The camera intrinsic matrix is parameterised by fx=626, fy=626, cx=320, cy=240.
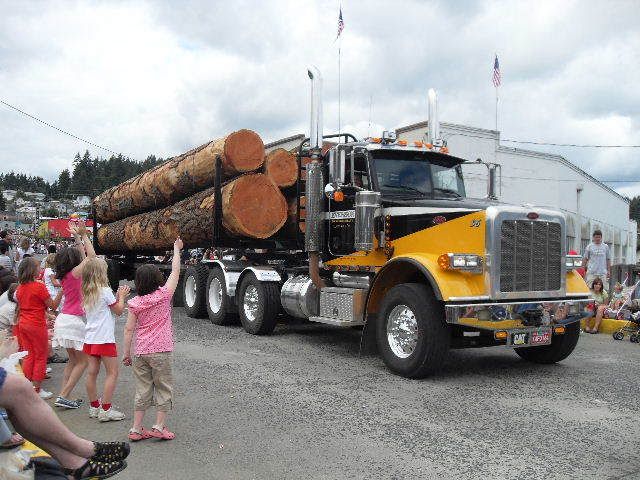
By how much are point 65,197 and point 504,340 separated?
163m

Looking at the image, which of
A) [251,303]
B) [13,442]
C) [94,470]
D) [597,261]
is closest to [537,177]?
[597,261]

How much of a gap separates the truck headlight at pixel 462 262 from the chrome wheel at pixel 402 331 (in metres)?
0.76

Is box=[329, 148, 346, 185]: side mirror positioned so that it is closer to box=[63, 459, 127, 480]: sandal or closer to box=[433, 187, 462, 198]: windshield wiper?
box=[433, 187, 462, 198]: windshield wiper

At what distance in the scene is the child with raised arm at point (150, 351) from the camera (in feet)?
16.5

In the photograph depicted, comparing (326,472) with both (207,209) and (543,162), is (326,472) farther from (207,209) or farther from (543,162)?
(543,162)

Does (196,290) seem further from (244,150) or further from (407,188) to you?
(407,188)

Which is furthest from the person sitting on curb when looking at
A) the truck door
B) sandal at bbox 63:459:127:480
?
sandal at bbox 63:459:127:480

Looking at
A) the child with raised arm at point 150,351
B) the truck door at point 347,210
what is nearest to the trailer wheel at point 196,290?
the truck door at point 347,210

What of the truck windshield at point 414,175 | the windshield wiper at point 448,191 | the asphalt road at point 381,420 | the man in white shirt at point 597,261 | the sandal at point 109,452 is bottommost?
the asphalt road at point 381,420

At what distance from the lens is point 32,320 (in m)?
6.16

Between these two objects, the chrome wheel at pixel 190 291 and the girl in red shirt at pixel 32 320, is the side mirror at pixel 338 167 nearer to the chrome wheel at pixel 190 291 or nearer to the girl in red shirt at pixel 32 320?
the girl in red shirt at pixel 32 320

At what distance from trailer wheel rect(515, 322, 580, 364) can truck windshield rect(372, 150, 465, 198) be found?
236 cm

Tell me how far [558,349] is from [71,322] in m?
5.96

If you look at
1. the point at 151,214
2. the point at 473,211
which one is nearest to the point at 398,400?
the point at 473,211
